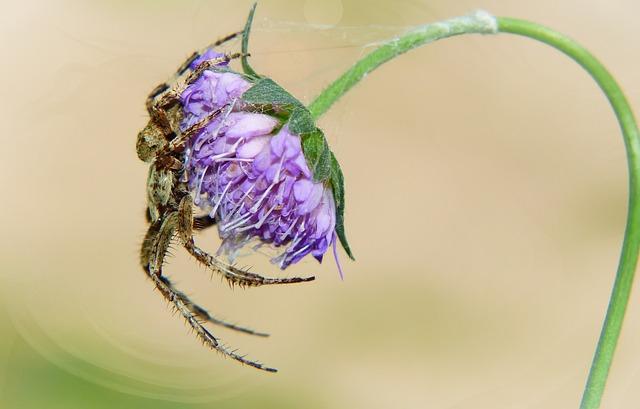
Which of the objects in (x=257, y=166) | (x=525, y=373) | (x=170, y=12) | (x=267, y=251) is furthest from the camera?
(x=170, y=12)

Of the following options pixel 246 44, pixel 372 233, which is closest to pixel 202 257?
pixel 246 44

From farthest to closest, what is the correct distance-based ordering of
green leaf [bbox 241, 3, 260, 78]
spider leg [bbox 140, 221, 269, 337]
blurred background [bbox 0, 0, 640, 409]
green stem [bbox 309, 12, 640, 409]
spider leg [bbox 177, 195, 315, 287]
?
1. blurred background [bbox 0, 0, 640, 409]
2. spider leg [bbox 140, 221, 269, 337]
3. spider leg [bbox 177, 195, 315, 287]
4. green leaf [bbox 241, 3, 260, 78]
5. green stem [bbox 309, 12, 640, 409]

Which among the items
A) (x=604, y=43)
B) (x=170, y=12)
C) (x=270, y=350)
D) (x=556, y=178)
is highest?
(x=170, y=12)

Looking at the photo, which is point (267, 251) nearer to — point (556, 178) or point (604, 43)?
point (556, 178)

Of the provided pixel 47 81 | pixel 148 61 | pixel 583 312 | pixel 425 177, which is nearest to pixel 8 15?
pixel 47 81

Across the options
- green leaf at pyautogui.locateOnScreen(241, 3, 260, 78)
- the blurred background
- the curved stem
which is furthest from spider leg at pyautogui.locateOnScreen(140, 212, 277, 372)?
the blurred background

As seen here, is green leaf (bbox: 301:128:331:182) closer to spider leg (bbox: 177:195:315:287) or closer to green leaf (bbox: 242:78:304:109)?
green leaf (bbox: 242:78:304:109)

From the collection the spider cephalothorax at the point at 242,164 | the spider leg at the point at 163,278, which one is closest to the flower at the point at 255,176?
the spider cephalothorax at the point at 242,164

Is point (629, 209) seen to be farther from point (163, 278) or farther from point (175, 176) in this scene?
point (163, 278)
